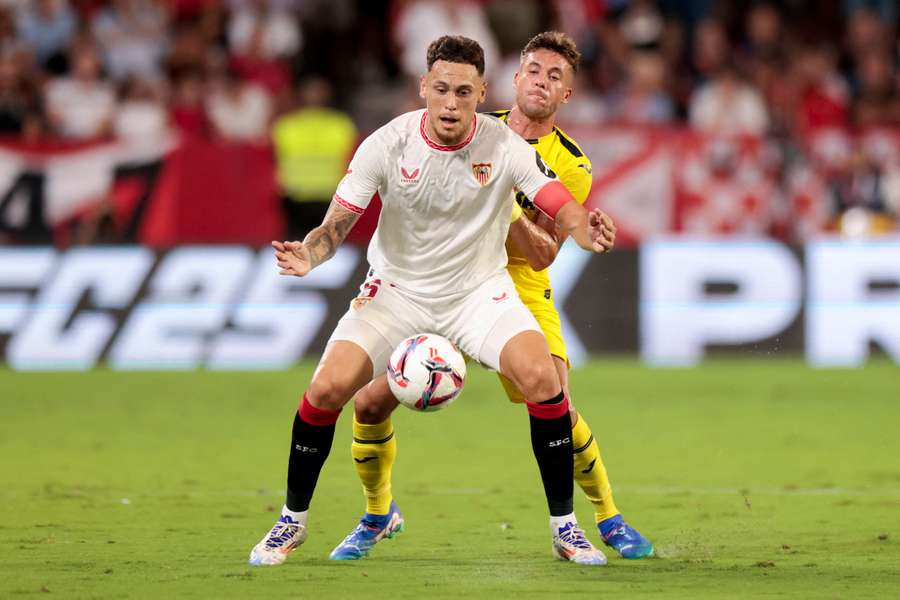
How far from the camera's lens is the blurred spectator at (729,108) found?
1706 centimetres

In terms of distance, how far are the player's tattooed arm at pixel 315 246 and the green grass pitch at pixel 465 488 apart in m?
1.23

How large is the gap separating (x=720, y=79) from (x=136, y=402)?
8.06 m

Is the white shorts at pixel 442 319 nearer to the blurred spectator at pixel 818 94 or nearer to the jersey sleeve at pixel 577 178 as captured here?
the jersey sleeve at pixel 577 178

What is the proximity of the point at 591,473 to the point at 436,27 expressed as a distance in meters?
10.7

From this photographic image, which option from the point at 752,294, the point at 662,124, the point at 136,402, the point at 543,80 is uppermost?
the point at 543,80

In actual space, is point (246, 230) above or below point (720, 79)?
below

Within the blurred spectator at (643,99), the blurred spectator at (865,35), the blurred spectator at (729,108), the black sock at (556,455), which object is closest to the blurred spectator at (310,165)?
the blurred spectator at (643,99)

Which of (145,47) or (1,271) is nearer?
(1,271)

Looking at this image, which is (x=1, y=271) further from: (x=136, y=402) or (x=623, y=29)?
(x=623, y=29)

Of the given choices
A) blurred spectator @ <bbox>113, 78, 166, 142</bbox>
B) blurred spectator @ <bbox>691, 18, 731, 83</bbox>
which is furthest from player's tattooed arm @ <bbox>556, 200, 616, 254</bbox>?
blurred spectator @ <bbox>691, 18, 731, 83</bbox>

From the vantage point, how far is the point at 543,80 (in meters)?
7.05

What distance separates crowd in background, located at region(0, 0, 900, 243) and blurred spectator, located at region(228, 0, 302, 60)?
19mm

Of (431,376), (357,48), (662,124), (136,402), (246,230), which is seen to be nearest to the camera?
(431,376)

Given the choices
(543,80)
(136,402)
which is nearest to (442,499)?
(543,80)
